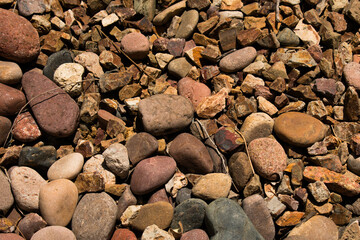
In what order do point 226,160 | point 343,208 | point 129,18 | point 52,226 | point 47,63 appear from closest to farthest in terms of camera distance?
point 52,226 → point 343,208 → point 226,160 → point 47,63 → point 129,18

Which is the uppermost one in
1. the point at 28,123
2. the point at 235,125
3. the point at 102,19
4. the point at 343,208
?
the point at 102,19

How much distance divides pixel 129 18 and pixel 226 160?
1.71 meters

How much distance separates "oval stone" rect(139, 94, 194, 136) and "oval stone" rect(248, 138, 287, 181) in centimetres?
62

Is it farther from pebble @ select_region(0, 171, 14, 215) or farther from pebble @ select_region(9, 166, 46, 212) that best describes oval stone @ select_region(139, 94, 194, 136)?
pebble @ select_region(0, 171, 14, 215)

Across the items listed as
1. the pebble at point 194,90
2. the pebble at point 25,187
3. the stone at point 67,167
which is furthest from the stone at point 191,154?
the pebble at point 25,187

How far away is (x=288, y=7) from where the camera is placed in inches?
114

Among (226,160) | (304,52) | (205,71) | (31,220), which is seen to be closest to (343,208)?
(226,160)

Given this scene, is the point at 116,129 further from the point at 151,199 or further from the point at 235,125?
the point at 235,125

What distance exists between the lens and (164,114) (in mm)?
2426

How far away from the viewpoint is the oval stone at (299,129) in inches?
94.1

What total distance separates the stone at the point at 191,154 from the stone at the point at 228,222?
333mm

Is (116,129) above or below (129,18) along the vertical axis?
below

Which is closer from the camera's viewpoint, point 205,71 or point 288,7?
point 205,71

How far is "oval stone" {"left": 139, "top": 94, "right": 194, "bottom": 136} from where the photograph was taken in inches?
95.0
